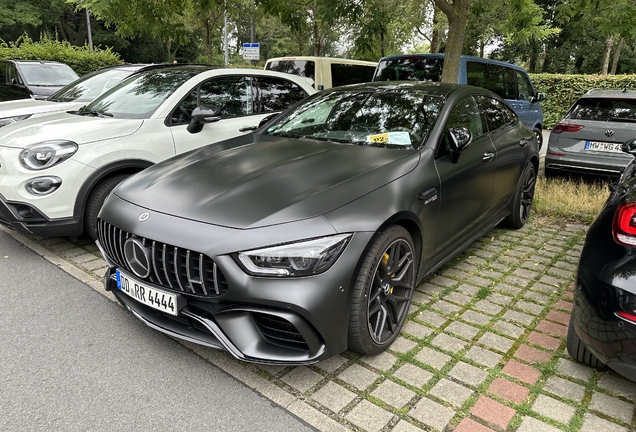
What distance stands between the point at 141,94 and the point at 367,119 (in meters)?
2.73

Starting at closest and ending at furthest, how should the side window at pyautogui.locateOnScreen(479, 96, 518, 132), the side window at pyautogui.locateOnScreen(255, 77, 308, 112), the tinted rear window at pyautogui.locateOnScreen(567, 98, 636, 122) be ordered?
the side window at pyautogui.locateOnScreen(479, 96, 518, 132) → the side window at pyautogui.locateOnScreen(255, 77, 308, 112) → the tinted rear window at pyautogui.locateOnScreen(567, 98, 636, 122)

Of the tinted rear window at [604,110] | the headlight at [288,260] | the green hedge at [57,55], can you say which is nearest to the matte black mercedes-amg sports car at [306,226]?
the headlight at [288,260]

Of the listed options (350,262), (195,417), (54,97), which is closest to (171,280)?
(195,417)

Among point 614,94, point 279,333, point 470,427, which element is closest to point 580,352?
point 470,427

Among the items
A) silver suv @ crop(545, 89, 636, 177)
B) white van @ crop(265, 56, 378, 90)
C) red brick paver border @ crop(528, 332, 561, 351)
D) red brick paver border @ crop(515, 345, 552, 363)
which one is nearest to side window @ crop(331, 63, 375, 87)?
white van @ crop(265, 56, 378, 90)

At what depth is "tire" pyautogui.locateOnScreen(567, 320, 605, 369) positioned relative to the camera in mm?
2600

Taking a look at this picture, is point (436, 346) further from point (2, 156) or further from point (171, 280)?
point (2, 156)

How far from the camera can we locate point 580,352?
262 cm

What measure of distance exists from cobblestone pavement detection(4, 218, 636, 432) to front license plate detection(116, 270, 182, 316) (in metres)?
0.50

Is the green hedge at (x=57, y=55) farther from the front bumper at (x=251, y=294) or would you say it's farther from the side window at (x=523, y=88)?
the front bumper at (x=251, y=294)

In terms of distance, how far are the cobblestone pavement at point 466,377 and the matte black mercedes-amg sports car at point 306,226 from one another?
0.23 meters

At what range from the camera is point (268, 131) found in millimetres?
3975

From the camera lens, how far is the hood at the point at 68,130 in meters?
4.09

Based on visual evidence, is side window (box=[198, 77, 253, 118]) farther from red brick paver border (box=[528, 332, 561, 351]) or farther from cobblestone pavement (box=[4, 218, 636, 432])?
red brick paver border (box=[528, 332, 561, 351])
